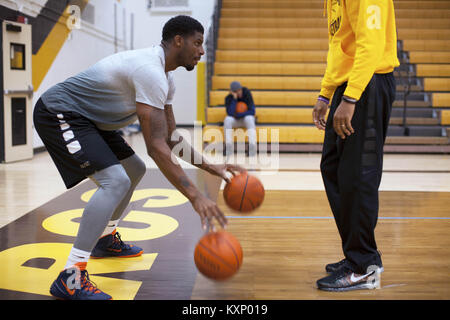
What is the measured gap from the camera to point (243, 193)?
2.36 m

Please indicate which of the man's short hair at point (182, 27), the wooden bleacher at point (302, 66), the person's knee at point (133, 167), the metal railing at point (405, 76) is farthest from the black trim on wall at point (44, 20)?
the metal railing at point (405, 76)

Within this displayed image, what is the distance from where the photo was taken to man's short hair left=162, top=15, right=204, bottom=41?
2.00 metres

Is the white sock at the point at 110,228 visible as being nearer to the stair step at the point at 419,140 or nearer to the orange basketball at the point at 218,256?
the orange basketball at the point at 218,256

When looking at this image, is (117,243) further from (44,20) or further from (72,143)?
(44,20)

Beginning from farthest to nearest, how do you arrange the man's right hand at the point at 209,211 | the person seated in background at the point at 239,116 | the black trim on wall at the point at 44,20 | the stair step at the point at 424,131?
A: the stair step at the point at 424,131 < the person seated in background at the point at 239,116 < the black trim on wall at the point at 44,20 < the man's right hand at the point at 209,211

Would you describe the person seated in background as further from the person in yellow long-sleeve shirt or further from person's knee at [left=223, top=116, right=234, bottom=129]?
the person in yellow long-sleeve shirt

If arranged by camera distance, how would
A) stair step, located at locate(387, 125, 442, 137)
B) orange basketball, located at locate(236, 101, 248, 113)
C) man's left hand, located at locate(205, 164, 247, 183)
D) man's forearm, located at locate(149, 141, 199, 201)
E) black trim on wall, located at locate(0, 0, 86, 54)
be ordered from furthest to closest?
stair step, located at locate(387, 125, 442, 137), orange basketball, located at locate(236, 101, 248, 113), black trim on wall, located at locate(0, 0, 86, 54), man's left hand, located at locate(205, 164, 247, 183), man's forearm, located at locate(149, 141, 199, 201)

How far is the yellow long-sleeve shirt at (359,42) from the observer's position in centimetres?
190

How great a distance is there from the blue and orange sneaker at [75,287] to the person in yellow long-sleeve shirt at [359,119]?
997 millimetres

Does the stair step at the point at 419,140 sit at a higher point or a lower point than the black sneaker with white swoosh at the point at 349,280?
higher

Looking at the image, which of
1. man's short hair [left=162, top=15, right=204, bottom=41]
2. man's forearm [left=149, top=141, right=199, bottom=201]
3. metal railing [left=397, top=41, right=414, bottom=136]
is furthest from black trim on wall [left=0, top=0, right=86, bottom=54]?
metal railing [left=397, top=41, right=414, bottom=136]

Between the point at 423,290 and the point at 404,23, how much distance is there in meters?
8.81

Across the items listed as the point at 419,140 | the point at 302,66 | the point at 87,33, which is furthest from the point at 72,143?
the point at 87,33
